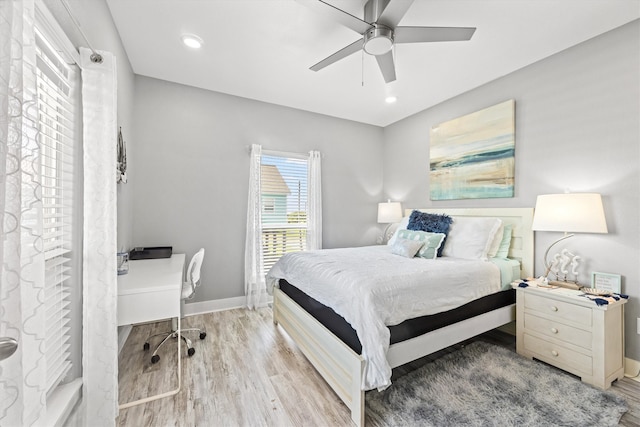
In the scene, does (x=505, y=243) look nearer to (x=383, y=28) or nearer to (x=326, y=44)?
(x=383, y=28)

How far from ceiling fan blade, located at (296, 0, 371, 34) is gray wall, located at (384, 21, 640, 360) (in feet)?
6.78

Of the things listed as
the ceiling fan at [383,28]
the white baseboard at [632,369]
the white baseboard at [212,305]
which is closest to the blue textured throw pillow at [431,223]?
the white baseboard at [632,369]

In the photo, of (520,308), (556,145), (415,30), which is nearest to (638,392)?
(520,308)

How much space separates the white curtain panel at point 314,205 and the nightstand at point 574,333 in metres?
2.46

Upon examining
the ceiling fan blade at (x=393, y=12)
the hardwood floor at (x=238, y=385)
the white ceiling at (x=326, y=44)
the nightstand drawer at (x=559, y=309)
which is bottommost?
the hardwood floor at (x=238, y=385)

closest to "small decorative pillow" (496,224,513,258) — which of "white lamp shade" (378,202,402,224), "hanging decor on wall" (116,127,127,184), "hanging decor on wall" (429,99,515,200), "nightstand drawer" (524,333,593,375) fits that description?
"hanging decor on wall" (429,99,515,200)

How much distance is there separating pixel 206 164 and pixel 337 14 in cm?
235

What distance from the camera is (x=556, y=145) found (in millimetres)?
2557

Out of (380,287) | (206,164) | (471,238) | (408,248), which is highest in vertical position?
(206,164)

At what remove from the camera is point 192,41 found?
2420 millimetres

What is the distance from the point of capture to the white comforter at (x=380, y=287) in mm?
1569

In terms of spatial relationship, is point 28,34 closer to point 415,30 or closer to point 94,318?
point 94,318

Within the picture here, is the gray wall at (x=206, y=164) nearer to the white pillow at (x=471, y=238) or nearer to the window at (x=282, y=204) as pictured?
the window at (x=282, y=204)

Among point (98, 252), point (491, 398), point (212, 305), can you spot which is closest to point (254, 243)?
point (212, 305)
